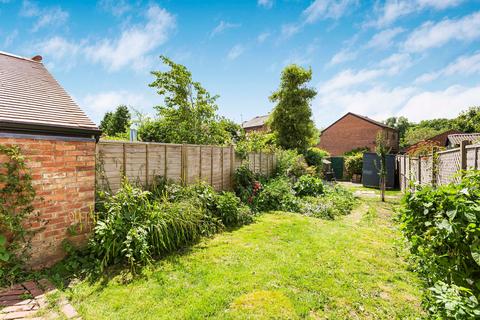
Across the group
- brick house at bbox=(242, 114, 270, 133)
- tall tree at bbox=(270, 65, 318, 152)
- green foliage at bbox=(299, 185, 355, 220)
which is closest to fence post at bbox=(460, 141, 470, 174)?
green foliage at bbox=(299, 185, 355, 220)

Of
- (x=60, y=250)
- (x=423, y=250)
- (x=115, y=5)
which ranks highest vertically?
(x=115, y=5)

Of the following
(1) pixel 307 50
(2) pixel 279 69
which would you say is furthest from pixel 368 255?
(2) pixel 279 69

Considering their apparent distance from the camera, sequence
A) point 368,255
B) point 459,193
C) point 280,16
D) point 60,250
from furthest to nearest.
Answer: point 280,16
point 368,255
point 60,250
point 459,193

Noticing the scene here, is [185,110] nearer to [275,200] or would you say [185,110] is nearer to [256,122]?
[275,200]

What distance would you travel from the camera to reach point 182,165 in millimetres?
6230

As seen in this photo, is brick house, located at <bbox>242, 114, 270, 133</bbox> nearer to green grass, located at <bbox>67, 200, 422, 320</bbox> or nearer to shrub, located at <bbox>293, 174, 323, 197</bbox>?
shrub, located at <bbox>293, 174, 323, 197</bbox>

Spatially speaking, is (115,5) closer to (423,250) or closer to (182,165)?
(182,165)

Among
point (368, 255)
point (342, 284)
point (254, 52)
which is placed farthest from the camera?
point (254, 52)

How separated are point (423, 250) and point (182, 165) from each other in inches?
203

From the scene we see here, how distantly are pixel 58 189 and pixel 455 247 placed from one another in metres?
5.05

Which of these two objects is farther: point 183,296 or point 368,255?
point 368,255

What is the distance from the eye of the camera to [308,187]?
10.2m

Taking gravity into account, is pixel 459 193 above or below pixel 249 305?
above

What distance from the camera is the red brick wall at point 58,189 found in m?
3.48
